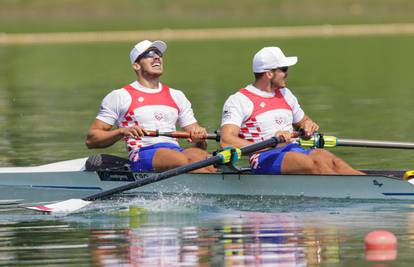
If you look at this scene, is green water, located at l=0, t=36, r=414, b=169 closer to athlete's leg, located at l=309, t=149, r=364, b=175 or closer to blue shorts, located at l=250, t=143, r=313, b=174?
athlete's leg, located at l=309, t=149, r=364, b=175

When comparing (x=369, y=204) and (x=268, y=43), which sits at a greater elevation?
(x=268, y=43)

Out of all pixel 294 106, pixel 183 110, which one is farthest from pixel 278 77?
pixel 183 110

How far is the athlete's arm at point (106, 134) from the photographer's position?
1520 cm

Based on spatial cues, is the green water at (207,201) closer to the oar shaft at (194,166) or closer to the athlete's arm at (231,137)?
the oar shaft at (194,166)

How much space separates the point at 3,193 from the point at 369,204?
452 centimetres

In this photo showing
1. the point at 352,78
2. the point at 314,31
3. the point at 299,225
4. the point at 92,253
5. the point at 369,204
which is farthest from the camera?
the point at 314,31

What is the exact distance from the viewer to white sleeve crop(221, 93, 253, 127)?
1519 centimetres

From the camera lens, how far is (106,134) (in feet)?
50.6

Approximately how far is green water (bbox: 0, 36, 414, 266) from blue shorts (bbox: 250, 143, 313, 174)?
A: 0.40m

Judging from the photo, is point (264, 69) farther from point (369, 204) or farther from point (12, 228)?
point (12, 228)

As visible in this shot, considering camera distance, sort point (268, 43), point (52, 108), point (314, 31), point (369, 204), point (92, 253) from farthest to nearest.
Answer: point (314, 31) < point (268, 43) < point (52, 108) < point (369, 204) < point (92, 253)

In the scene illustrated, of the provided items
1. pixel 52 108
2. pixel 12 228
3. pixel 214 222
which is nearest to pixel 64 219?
pixel 12 228

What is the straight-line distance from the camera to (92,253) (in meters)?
12.0

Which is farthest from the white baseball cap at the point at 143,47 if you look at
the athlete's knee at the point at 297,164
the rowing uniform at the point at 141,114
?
the athlete's knee at the point at 297,164
